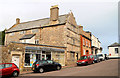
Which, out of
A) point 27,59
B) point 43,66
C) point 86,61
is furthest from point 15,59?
point 86,61

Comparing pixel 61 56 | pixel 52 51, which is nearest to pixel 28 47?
pixel 52 51

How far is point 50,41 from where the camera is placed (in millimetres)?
26297

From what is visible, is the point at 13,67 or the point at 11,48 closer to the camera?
the point at 13,67

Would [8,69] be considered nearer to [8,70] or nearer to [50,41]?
[8,70]

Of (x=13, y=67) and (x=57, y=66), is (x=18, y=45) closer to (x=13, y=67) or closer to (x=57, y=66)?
(x=13, y=67)

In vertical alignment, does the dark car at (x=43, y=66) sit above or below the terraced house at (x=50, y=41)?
below

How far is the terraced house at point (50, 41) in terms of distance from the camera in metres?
18.7

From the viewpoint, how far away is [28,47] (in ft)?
62.1

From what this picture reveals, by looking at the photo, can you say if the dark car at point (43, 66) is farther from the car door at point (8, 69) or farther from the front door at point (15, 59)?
the car door at point (8, 69)

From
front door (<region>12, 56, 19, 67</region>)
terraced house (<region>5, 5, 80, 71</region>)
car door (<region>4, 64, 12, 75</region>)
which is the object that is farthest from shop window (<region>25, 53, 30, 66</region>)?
car door (<region>4, 64, 12, 75</region>)

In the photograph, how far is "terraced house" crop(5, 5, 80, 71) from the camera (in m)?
18.7

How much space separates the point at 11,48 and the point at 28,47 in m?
2.50

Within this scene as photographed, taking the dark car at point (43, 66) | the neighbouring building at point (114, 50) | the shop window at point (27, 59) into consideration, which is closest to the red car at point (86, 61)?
the dark car at point (43, 66)

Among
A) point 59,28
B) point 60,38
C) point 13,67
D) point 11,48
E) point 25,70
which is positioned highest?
point 59,28
